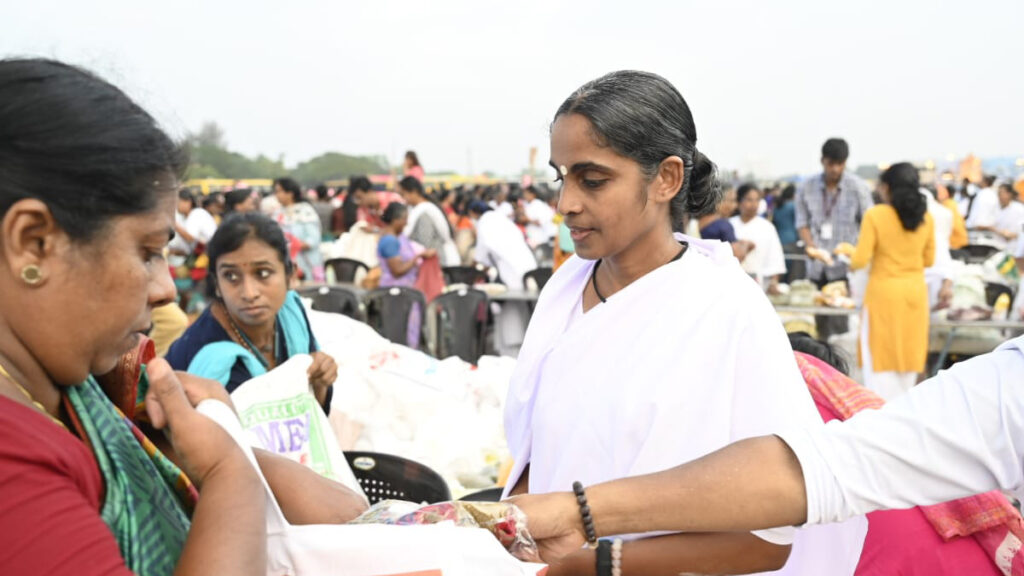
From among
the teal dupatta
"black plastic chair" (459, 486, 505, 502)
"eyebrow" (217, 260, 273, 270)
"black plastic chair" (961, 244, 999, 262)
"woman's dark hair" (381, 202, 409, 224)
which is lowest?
"black plastic chair" (961, 244, 999, 262)

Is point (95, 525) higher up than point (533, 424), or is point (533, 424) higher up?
point (95, 525)

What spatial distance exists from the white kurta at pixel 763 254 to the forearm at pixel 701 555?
6130 mm

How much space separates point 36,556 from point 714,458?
1048 mm

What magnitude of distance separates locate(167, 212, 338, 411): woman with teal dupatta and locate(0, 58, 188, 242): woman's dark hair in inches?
66.0

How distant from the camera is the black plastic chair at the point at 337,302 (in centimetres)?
622

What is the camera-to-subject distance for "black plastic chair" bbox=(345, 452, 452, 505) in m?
2.42

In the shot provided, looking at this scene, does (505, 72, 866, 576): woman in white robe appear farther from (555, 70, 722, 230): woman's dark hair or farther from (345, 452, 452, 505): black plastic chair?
(345, 452, 452, 505): black plastic chair

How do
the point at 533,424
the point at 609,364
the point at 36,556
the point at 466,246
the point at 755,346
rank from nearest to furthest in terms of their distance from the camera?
the point at 36,556, the point at 755,346, the point at 609,364, the point at 533,424, the point at 466,246

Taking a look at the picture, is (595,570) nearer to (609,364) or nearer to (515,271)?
(609,364)

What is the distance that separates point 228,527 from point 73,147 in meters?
0.47

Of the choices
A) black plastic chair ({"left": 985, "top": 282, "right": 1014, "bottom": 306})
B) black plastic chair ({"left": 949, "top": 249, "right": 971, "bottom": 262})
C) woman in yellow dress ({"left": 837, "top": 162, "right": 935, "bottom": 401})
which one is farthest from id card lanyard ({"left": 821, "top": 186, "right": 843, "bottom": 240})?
black plastic chair ({"left": 949, "top": 249, "right": 971, "bottom": 262})

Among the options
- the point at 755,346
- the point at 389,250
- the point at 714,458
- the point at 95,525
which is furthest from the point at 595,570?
the point at 389,250

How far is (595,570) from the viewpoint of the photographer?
1.63 metres

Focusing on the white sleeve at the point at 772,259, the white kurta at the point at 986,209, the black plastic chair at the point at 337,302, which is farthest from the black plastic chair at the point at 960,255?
the black plastic chair at the point at 337,302
